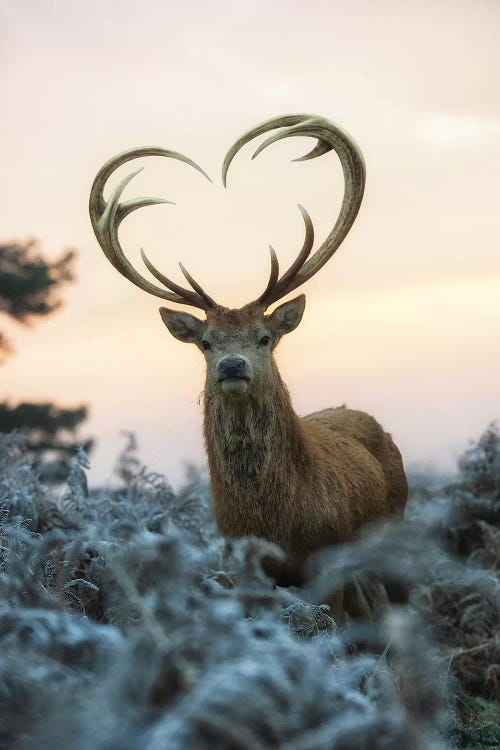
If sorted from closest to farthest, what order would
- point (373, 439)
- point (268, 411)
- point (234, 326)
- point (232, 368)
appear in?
point (232, 368), point (268, 411), point (234, 326), point (373, 439)

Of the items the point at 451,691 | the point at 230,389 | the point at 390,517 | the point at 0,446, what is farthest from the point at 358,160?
the point at 0,446

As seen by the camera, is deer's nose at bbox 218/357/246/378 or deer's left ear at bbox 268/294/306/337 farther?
deer's left ear at bbox 268/294/306/337

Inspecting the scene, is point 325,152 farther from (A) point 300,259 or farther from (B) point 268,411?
(B) point 268,411

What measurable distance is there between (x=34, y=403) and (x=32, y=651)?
56.0 ft

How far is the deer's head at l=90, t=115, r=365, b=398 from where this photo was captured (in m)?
6.28

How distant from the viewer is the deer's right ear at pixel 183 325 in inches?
263

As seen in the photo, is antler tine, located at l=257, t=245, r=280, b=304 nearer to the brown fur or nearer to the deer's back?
the brown fur

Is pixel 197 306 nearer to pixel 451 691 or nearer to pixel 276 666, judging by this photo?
pixel 451 691

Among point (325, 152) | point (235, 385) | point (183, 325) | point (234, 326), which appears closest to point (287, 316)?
point (234, 326)

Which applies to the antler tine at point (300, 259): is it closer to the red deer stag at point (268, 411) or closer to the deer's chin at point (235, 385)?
the red deer stag at point (268, 411)

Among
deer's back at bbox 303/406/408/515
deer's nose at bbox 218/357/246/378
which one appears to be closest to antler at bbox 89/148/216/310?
deer's nose at bbox 218/357/246/378

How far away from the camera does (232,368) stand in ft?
19.9

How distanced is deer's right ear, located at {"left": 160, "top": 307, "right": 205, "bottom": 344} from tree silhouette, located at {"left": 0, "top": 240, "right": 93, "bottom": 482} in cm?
1197

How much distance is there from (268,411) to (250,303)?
75 centimetres
